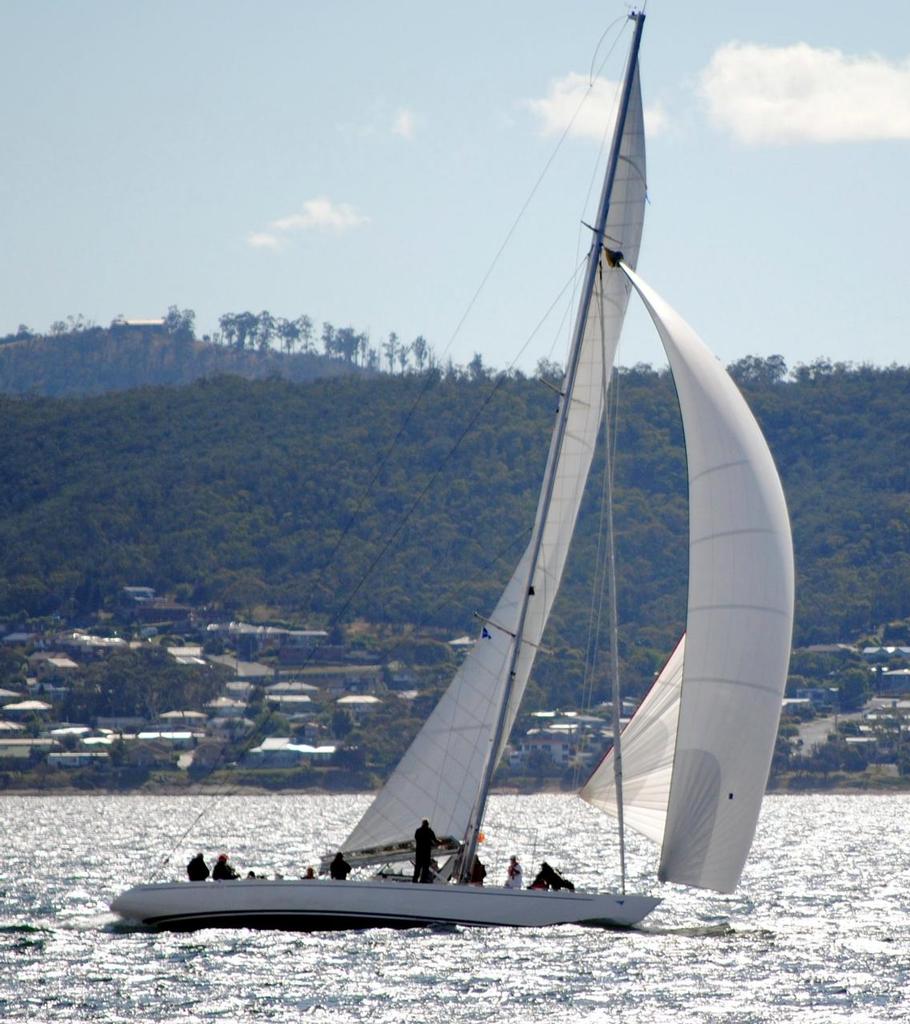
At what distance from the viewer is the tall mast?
2553 cm

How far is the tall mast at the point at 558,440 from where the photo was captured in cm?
2553

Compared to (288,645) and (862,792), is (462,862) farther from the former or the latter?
(288,645)

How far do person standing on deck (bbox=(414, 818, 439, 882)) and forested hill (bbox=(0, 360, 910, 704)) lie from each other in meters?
104

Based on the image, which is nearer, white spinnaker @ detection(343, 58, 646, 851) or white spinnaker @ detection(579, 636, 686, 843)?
white spinnaker @ detection(579, 636, 686, 843)

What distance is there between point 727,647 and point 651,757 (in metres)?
2.50

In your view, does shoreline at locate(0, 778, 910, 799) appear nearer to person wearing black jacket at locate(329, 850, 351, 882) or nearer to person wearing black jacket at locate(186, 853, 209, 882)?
person wearing black jacket at locate(186, 853, 209, 882)

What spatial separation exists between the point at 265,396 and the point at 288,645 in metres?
47.6

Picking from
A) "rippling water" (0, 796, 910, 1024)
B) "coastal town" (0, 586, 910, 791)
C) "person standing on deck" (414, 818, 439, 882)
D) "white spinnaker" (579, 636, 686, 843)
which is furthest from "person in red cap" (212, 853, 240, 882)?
"coastal town" (0, 586, 910, 791)

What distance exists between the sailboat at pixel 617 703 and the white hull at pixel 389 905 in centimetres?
2

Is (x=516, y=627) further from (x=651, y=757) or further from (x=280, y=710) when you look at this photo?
(x=280, y=710)

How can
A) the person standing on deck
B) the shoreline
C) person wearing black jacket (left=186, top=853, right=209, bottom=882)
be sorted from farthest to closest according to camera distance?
the shoreline
person wearing black jacket (left=186, top=853, right=209, bottom=882)
the person standing on deck

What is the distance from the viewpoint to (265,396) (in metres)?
184

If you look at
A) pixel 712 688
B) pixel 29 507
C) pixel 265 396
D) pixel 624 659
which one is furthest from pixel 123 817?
pixel 265 396

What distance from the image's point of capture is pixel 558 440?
25.5 metres
